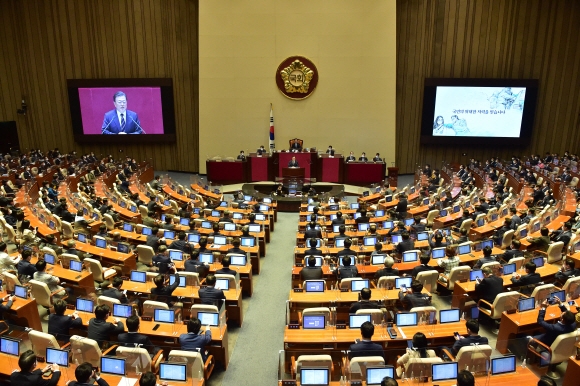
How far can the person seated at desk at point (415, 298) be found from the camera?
286 inches

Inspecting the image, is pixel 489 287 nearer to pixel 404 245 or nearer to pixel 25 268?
pixel 404 245

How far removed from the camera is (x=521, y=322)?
6.94m

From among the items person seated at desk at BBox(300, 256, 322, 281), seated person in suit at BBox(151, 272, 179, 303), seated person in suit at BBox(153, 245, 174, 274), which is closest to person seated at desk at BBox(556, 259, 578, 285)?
person seated at desk at BBox(300, 256, 322, 281)

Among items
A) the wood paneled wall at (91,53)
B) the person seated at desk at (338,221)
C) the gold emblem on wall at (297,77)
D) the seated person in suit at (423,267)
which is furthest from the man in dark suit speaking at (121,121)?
the seated person in suit at (423,267)

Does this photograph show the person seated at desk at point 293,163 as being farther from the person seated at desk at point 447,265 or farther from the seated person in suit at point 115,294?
the seated person in suit at point 115,294

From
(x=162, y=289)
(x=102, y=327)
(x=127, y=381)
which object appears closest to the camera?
(x=127, y=381)

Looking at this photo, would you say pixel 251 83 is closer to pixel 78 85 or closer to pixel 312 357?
pixel 78 85

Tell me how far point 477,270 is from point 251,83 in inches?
670

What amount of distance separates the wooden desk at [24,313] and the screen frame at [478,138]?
20.1 meters

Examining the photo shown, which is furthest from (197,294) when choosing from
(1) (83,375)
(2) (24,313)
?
(1) (83,375)

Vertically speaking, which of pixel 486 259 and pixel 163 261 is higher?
pixel 486 259

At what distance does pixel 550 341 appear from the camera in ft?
21.3

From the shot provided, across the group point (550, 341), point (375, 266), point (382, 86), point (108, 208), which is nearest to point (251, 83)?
point (382, 86)

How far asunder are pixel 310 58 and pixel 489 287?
17.0 m
